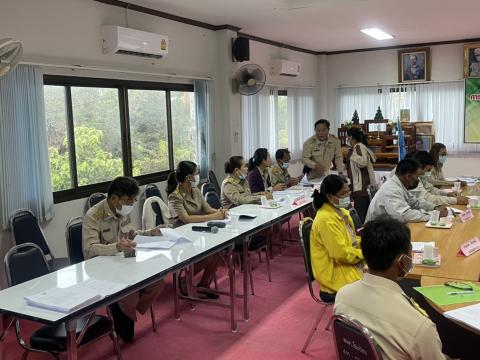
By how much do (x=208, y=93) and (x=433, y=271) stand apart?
432 centimetres

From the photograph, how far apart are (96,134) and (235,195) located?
1.55 m

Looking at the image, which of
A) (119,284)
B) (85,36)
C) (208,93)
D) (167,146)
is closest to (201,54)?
(208,93)

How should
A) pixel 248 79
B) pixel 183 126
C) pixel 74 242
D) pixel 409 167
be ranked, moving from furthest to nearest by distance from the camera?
pixel 248 79 < pixel 183 126 < pixel 409 167 < pixel 74 242

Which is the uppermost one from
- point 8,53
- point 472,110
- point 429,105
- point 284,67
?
point 284,67

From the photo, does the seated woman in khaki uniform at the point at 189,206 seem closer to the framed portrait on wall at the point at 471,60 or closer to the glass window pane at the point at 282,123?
the glass window pane at the point at 282,123

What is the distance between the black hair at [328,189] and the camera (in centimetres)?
304

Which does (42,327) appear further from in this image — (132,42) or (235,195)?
(132,42)

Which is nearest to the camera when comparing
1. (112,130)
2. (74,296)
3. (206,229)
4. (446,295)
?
(446,295)

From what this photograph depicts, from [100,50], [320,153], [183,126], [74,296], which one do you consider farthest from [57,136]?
[320,153]

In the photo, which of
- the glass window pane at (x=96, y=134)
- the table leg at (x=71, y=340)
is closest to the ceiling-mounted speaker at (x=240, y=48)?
the glass window pane at (x=96, y=134)

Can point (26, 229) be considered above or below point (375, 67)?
below

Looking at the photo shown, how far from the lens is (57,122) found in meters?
4.57

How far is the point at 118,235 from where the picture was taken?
3.33 m

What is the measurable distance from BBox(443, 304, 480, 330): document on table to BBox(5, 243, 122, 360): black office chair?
1707 mm
